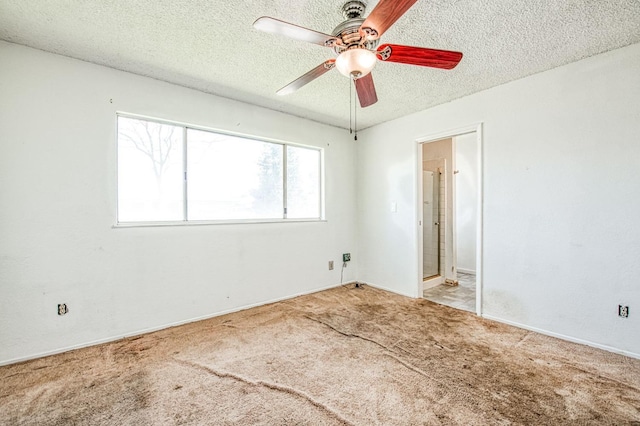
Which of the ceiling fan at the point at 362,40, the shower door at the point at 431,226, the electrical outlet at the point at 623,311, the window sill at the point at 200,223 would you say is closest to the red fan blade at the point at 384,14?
the ceiling fan at the point at 362,40

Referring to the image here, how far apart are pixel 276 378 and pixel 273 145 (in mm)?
2766

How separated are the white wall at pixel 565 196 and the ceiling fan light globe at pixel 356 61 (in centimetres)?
214

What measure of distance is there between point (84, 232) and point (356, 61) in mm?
2651

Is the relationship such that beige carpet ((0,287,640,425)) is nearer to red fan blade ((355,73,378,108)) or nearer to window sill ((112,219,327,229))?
window sill ((112,219,327,229))

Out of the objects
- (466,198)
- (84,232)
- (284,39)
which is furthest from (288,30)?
(466,198)

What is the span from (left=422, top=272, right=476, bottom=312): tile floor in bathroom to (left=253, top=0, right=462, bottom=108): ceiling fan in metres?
2.87

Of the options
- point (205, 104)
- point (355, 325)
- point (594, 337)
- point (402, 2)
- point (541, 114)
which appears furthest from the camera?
point (205, 104)

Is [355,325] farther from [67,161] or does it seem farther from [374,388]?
[67,161]

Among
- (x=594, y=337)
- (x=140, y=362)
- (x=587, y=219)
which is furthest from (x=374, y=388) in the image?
(x=587, y=219)

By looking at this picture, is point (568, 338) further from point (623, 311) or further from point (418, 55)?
point (418, 55)

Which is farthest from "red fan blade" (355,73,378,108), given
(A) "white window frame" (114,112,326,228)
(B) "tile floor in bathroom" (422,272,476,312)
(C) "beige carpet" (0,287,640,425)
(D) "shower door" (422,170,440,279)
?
(B) "tile floor in bathroom" (422,272,476,312)

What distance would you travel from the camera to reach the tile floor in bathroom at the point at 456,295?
3.48 metres

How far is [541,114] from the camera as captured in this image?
8.70 ft

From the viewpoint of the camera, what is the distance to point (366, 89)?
2047 mm
